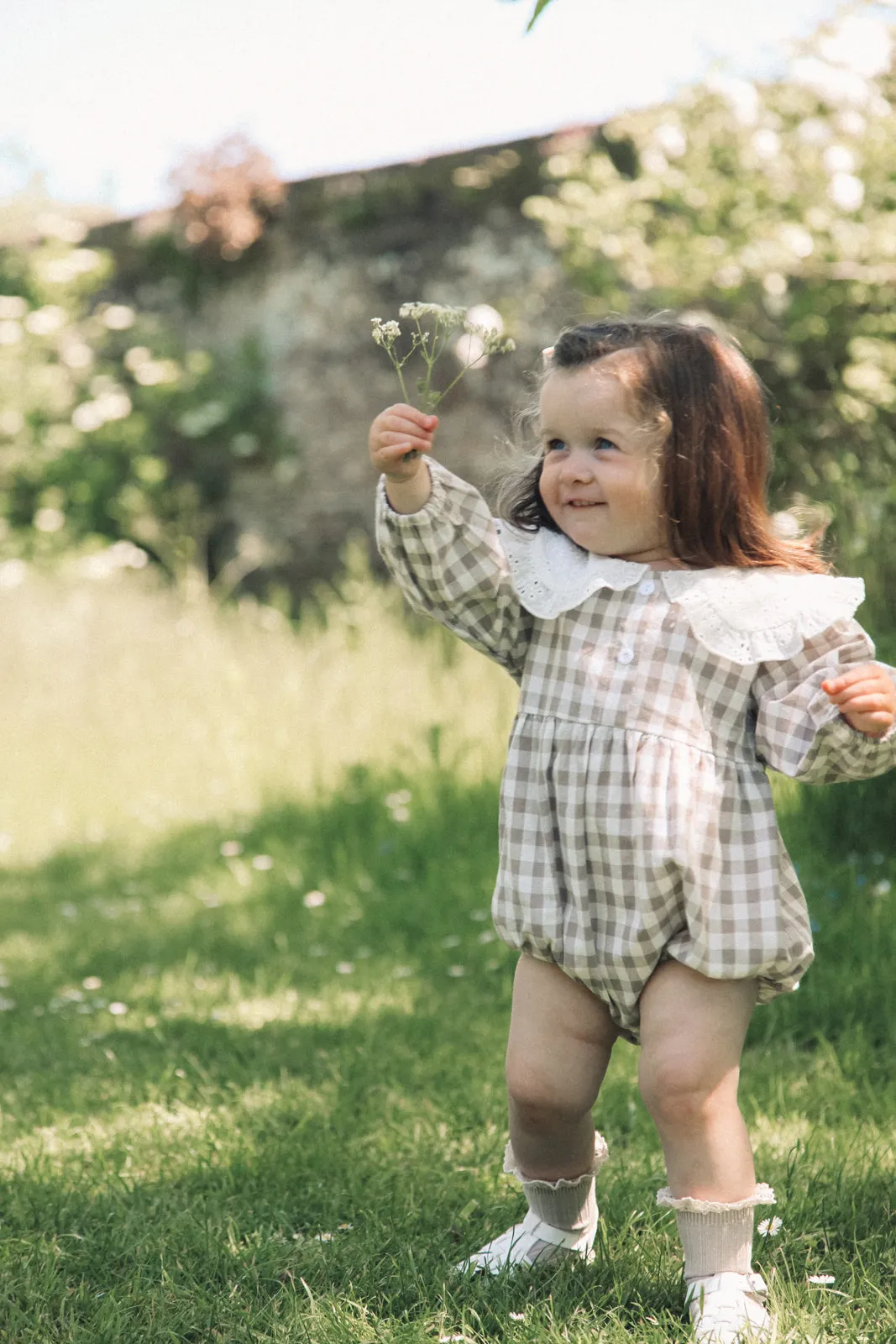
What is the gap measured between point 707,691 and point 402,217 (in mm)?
6504

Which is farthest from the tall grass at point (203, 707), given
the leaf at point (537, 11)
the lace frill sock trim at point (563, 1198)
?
the leaf at point (537, 11)

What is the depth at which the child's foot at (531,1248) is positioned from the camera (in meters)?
1.96

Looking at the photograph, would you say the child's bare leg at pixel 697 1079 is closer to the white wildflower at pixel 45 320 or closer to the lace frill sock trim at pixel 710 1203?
the lace frill sock trim at pixel 710 1203

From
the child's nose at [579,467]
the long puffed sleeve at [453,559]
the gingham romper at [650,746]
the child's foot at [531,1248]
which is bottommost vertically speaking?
the child's foot at [531,1248]

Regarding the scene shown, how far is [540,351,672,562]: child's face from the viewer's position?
187cm

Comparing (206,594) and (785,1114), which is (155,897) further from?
(206,594)

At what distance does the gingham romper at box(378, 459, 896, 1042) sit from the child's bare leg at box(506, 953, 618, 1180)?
0.03 m

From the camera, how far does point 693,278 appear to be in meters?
5.53

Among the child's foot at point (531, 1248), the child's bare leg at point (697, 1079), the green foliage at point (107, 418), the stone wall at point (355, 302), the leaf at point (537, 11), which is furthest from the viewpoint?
the green foliage at point (107, 418)

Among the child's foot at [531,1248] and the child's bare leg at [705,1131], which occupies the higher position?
the child's bare leg at [705,1131]

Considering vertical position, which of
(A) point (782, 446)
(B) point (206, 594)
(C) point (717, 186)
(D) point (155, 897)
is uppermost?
(C) point (717, 186)

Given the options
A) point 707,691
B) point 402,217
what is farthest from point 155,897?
point 402,217

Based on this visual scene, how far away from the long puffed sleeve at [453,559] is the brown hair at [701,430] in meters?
0.23

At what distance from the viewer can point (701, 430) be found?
1896 millimetres
